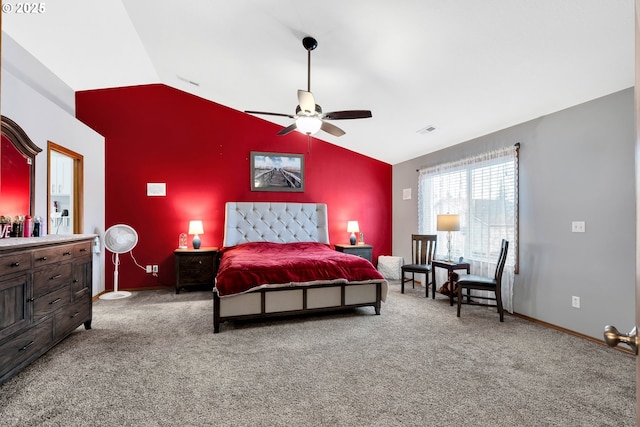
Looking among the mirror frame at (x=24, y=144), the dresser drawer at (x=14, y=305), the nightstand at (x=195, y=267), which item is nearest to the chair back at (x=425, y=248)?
the nightstand at (x=195, y=267)

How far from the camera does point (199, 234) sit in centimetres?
521

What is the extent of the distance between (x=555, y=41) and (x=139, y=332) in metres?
4.47

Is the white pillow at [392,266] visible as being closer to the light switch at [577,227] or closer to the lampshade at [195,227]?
the light switch at [577,227]

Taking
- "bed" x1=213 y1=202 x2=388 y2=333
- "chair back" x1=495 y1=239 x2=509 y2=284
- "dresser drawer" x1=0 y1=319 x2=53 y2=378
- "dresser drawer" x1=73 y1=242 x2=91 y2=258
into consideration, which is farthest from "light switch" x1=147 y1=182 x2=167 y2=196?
"chair back" x1=495 y1=239 x2=509 y2=284

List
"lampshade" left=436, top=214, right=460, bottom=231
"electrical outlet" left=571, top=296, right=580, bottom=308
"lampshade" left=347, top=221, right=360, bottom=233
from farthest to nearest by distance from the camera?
"lampshade" left=347, top=221, right=360, bottom=233
"lampshade" left=436, top=214, right=460, bottom=231
"electrical outlet" left=571, top=296, right=580, bottom=308

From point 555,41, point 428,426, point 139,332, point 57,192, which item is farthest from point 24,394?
point 555,41

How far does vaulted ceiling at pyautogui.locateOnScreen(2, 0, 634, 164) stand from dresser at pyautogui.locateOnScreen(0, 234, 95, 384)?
2337mm

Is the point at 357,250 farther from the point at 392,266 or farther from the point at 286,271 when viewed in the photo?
the point at 286,271

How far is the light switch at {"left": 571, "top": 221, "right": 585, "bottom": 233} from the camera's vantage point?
3.12 meters

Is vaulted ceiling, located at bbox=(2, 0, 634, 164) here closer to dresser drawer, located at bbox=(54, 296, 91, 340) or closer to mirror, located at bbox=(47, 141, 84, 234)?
mirror, located at bbox=(47, 141, 84, 234)

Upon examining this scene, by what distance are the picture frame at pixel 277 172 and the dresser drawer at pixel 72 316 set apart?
9.66 feet

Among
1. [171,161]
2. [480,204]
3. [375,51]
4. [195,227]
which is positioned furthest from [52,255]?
[480,204]

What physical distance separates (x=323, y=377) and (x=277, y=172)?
12.8 ft

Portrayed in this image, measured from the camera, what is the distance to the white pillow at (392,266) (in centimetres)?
586
